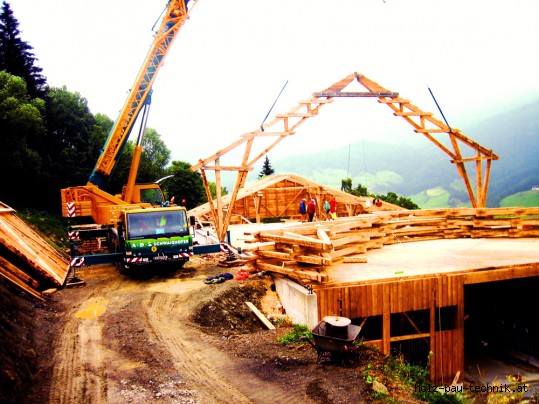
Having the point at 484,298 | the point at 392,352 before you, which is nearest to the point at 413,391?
the point at 392,352

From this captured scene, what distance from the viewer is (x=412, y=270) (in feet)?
41.6

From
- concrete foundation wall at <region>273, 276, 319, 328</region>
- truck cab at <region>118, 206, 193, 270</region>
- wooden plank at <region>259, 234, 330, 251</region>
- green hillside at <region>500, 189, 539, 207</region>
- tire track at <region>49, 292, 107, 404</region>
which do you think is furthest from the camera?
green hillside at <region>500, 189, 539, 207</region>

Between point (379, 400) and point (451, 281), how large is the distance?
598 centimetres

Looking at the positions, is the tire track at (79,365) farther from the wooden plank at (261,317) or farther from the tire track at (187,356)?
the wooden plank at (261,317)

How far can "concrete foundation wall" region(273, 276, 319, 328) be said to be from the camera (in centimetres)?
1095

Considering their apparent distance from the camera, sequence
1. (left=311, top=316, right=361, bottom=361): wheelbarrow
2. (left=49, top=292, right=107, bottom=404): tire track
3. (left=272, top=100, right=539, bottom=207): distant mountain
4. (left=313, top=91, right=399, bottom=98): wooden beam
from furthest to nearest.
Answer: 1. (left=272, top=100, right=539, bottom=207): distant mountain
2. (left=313, top=91, right=399, bottom=98): wooden beam
3. (left=311, top=316, right=361, bottom=361): wheelbarrow
4. (left=49, top=292, right=107, bottom=404): tire track

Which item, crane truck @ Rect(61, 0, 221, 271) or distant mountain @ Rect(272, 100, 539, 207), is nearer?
crane truck @ Rect(61, 0, 221, 271)

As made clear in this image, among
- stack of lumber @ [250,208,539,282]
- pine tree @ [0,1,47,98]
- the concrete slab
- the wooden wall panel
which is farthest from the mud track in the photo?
pine tree @ [0,1,47,98]

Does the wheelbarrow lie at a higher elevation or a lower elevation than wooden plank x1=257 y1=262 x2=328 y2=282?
lower

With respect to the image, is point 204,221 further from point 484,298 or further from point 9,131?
point 484,298

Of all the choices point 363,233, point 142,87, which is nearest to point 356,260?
point 363,233

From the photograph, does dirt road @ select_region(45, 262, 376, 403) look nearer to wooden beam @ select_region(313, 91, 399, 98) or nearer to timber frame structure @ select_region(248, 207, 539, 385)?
timber frame structure @ select_region(248, 207, 539, 385)

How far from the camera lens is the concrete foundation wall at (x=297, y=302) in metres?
11.0

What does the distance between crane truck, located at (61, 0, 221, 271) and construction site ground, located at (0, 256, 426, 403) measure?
1997 mm
